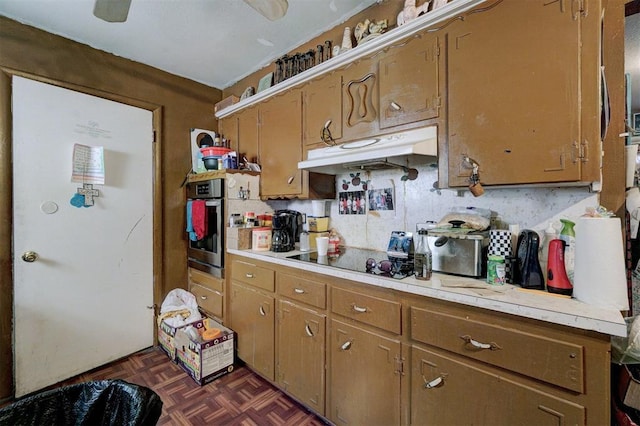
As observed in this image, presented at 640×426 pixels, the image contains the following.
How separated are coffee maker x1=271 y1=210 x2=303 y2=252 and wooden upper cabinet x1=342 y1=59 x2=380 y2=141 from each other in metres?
0.80

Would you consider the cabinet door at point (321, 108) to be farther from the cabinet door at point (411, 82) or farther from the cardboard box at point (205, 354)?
the cardboard box at point (205, 354)

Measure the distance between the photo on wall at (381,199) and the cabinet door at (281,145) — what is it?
55 cm

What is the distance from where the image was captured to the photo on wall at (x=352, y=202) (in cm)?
209

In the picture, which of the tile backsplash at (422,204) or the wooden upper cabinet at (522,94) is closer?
the wooden upper cabinet at (522,94)

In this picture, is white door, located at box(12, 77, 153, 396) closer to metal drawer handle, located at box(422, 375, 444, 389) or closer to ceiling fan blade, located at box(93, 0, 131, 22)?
ceiling fan blade, located at box(93, 0, 131, 22)

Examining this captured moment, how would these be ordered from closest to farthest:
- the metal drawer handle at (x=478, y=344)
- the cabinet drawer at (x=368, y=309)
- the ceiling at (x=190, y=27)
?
1. the metal drawer handle at (x=478, y=344)
2. the cabinet drawer at (x=368, y=309)
3. the ceiling at (x=190, y=27)

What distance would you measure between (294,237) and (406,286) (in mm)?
1232

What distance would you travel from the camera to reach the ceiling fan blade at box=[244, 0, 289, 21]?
1237mm

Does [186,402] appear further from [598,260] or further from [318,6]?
[318,6]

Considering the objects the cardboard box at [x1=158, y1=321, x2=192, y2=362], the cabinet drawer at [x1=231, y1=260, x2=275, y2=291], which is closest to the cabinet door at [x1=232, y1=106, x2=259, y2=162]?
the cabinet drawer at [x1=231, y1=260, x2=275, y2=291]

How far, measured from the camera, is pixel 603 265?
96 cm

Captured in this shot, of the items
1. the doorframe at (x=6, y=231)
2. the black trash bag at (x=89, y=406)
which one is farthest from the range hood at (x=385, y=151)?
the doorframe at (x=6, y=231)

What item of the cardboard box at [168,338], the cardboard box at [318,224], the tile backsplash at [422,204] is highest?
the tile backsplash at [422,204]

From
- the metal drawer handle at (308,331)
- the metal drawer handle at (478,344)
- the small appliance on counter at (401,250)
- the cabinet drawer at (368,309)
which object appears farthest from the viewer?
the metal drawer handle at (308,331)
